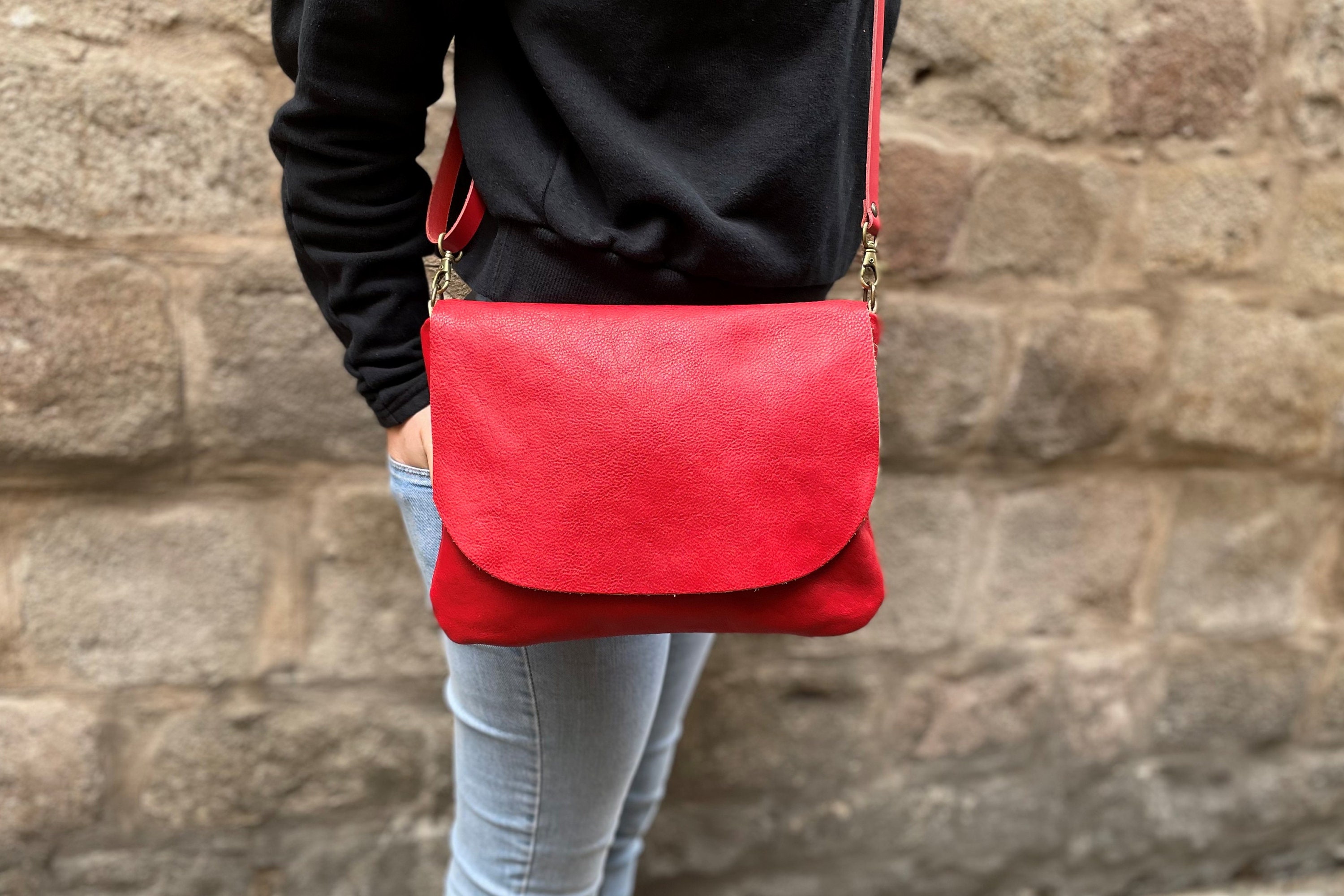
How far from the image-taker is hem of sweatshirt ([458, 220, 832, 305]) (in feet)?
2.54

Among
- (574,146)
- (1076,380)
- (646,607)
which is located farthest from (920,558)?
(574,146)

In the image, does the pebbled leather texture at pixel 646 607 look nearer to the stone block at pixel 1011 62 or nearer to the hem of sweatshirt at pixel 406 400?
the hem of sweatshirt at pixel 406 400

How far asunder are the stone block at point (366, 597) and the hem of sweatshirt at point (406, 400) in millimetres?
488

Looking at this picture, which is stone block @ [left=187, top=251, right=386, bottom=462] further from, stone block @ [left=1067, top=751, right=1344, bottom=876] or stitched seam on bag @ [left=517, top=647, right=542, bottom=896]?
stone block @ [left=1067, top=751, right=1344, bottom=876]

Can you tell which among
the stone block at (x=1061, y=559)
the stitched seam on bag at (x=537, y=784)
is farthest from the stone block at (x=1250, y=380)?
the stitched seam on bag at (x=537, y=784)

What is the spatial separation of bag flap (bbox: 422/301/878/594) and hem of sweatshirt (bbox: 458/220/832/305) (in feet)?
0.12

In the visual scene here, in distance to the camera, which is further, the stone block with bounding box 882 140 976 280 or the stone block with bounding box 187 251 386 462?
the stone block with bounding box 882 140 976 280

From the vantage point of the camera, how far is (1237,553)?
5.24 ft

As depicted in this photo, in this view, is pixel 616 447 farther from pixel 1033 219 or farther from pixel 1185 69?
pixel 1185 69

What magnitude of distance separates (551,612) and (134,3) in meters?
0.85

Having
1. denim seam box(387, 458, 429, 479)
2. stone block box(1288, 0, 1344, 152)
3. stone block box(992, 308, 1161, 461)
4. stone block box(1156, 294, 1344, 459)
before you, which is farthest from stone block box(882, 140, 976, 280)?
denim seam box(387, 458, 429, 479)

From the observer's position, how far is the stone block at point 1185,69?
1334mm

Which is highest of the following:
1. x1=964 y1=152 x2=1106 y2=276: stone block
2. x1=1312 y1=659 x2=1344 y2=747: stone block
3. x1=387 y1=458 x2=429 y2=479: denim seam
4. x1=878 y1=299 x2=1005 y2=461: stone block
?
x1=964 y1=152 x2=1106 y2=276: stone block

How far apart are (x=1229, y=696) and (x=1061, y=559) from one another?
1.43 ft
